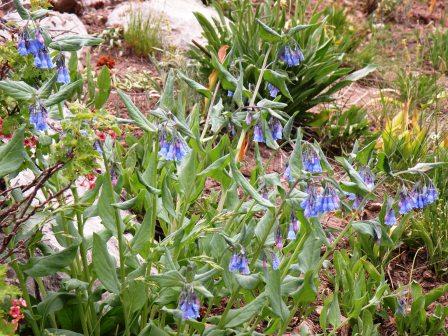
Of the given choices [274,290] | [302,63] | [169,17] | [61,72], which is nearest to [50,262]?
[61,72]

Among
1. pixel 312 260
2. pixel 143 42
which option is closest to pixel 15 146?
pixel 312 260

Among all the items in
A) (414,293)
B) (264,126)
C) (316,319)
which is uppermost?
(264,126)

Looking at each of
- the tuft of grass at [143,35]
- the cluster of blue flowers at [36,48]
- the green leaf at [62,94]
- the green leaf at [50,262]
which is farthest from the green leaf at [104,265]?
the tuft of grass at [143,35]

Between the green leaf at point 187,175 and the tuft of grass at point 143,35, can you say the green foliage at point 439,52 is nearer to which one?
the tuft of grass at point 143,35

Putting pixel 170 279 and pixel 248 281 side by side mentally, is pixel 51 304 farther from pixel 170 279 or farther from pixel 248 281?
pixel 248 281

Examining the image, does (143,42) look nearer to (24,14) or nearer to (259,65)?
(259,65)
